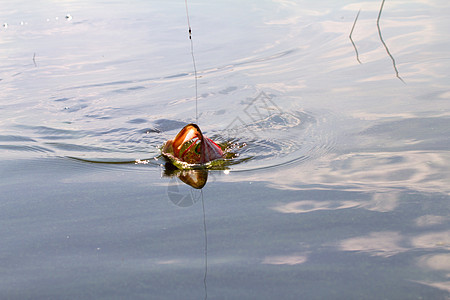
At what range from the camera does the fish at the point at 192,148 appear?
402 cm

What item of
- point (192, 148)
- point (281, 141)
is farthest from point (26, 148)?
point (281, 141)

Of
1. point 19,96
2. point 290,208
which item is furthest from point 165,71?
point 290,208

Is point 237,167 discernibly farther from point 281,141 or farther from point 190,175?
point 281,141

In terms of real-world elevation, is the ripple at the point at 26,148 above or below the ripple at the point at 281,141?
above

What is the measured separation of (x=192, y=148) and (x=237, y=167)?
386 millimetres

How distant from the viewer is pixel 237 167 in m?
3.96

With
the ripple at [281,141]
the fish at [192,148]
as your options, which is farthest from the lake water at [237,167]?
the fish at [192,148]

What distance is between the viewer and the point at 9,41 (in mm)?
8773

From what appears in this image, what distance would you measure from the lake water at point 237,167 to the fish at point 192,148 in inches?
6.9

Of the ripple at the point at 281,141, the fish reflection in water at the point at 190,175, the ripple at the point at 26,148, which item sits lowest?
the fish reflection in water at the point at 190,175

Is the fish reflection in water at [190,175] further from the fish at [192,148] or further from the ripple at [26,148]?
the ripple at [26,148]

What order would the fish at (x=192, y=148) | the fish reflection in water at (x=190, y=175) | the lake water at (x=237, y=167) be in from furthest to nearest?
1. the fish at (x=192, y=148)
2. the fish reflection in water at (x=190, y=175)
3. the lake water at (x=237, y=167)

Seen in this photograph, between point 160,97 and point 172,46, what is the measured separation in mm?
2320

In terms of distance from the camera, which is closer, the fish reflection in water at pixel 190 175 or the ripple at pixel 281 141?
the fish reflection in water at pixel 190 175
